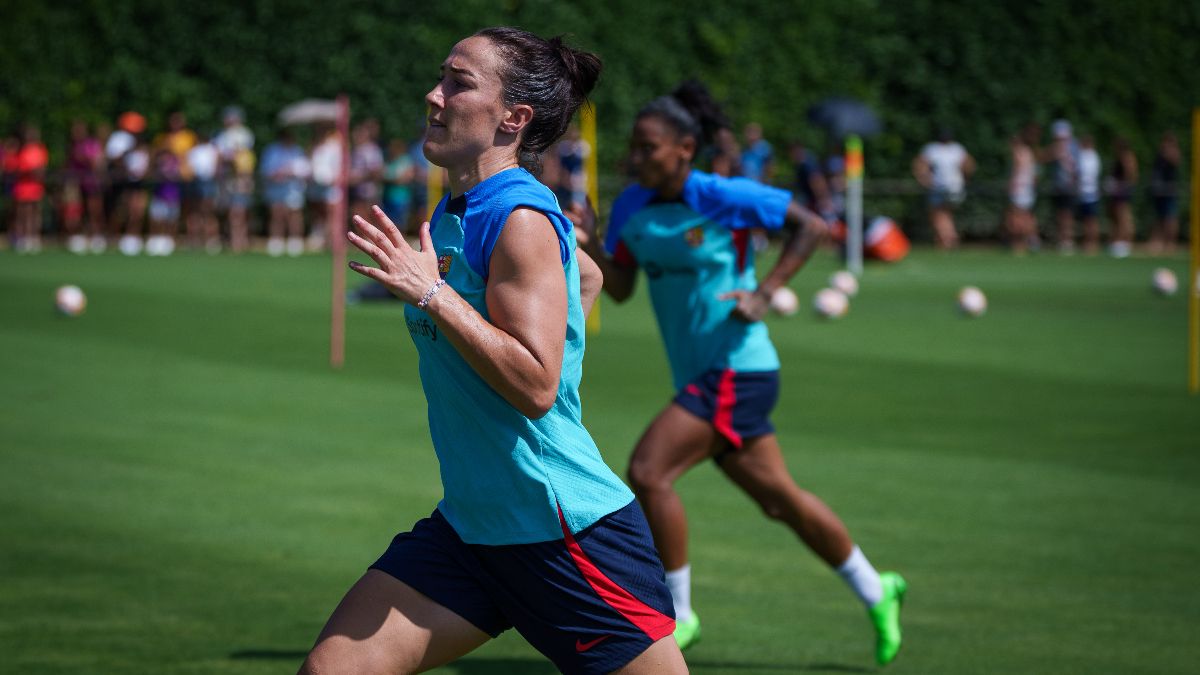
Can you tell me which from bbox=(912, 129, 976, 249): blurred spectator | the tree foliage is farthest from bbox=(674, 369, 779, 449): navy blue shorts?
bbox=(912, 129, 976, 249): blurred spectator

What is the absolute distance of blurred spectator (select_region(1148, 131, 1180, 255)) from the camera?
32469 millimetres

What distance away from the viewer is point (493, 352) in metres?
3.54

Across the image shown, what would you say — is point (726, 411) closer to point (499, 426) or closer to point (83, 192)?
point (499, 426)

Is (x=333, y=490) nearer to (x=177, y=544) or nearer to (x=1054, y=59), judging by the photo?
(x=177, y=544)

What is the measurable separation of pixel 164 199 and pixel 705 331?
24.4 meters

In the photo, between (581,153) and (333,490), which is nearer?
(333,490)

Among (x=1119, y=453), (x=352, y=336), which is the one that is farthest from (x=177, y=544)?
(x=352, y=336)

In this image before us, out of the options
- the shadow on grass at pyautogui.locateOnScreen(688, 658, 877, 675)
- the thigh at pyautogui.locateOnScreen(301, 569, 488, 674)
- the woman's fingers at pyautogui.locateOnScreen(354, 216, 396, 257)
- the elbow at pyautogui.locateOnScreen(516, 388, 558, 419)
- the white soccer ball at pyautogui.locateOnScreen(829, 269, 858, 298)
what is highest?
the woman's fingers at pyautogui.locateOnScreen(354, 216, 396, 257)

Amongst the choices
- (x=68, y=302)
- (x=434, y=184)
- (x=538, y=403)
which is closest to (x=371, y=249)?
(x=538, y=403)

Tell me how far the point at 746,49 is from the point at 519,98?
30.5m

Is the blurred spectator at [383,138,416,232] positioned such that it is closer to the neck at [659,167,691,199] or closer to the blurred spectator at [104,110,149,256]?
the blurred spectator at [104,110,149,256]

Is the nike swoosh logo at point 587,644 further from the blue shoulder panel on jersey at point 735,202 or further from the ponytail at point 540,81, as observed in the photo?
the blue shoulder panel on jersey at point 735,202

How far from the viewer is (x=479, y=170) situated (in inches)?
152

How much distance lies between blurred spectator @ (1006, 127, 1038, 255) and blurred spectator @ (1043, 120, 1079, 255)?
1.33 ft
